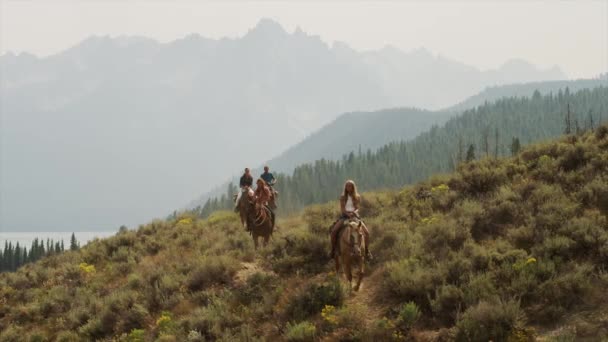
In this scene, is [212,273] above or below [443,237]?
below

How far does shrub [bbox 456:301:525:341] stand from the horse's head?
138 inches

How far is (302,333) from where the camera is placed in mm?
11961

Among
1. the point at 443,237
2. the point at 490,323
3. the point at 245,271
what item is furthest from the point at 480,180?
the point at 490,323

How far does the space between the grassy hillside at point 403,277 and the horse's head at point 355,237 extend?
1.22 metres

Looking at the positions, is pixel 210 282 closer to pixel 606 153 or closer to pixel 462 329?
pixel 462 329

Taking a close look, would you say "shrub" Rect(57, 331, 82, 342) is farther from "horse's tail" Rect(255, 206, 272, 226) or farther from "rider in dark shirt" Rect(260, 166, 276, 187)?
"rider in dark shirt" Rect(260, 166, 276, 187)

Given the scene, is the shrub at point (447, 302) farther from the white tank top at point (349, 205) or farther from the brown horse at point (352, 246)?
the white tank top at point (349, 205)

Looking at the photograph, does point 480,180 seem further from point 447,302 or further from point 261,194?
point 447,302

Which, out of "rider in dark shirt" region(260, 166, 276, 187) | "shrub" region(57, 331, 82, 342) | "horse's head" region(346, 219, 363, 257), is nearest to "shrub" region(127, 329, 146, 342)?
"shrub" region(57, 331, 82, 342)

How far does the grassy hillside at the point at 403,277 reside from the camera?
447 inches

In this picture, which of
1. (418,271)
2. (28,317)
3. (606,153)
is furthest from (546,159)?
(28,317)

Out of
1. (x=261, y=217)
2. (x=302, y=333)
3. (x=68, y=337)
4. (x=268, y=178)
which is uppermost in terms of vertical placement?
(x=268, y=178)

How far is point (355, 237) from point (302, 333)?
121 inches

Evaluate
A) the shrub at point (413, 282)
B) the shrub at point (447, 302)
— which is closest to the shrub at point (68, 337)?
the shrub at point (413, 282)
